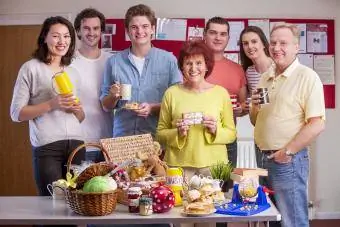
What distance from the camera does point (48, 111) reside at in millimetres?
2910

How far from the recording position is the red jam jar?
2.23 m

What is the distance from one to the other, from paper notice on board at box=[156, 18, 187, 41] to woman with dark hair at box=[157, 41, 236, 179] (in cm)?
171

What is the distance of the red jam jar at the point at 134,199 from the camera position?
87.7 inches

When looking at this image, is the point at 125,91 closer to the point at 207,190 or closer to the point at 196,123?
the point at 196,123

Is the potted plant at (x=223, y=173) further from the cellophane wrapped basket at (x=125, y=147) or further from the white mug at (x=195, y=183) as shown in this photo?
the cellophane wrapped basket at (x=125, y=147)

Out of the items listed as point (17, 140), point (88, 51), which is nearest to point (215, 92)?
point (88, 51)

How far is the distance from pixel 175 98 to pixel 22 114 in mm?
840

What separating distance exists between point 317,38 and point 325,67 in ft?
0.86

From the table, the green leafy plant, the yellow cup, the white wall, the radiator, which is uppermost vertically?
the white wall

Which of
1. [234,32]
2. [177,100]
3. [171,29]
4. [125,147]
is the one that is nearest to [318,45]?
[234,32]

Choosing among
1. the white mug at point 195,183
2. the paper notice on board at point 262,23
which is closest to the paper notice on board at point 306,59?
the paper notice on board at point 262,23

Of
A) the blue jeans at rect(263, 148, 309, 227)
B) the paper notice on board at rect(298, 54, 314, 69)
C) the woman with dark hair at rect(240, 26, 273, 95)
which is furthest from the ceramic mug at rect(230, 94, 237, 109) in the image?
the paper notice on board at rect(298, 54, 314, 69)

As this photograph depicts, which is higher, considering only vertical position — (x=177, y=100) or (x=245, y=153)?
(x=177, y=100)

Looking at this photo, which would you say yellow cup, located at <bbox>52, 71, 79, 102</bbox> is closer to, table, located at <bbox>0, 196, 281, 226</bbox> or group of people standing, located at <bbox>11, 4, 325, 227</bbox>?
group of people standing, located at <bbox>11, 4, 325, 227</bbox>
